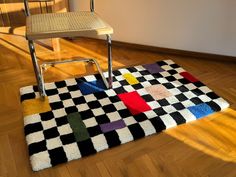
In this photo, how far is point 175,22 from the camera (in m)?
1.94

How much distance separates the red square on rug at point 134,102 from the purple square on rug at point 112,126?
0.11 m

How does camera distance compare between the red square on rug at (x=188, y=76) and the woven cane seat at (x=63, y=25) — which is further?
the red square on rug at (x=188, y=76)

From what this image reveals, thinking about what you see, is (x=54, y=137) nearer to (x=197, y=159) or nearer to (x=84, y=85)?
(x=84, y=85)

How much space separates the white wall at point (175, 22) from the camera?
A: 1.80 m

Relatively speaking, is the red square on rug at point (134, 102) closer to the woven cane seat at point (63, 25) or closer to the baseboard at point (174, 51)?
the woven cane seat at point (63, 25)

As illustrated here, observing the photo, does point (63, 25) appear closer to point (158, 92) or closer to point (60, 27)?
point (60, 27)

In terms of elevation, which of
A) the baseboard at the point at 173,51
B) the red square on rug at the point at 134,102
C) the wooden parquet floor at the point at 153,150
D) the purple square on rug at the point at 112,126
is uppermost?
the baseboard at the point at 173,51

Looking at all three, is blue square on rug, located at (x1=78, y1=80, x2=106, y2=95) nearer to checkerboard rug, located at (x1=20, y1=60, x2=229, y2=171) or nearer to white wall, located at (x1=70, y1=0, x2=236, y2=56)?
checkerboard rug, located at (x1=20, y1=60, x2=229, y2=171)

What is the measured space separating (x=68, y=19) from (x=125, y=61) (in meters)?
0.66

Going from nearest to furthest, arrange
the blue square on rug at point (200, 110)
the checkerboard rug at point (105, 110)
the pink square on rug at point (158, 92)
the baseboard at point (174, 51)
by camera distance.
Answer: the checkerboard rug at point (105, 110) → the blue square on rug at point (200, 110) → the pink square on rug at point (158, 92) → the baseboard at point (174, 51)

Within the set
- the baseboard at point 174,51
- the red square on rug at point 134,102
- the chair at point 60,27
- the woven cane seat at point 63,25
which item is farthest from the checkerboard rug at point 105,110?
the woven cane seat at point 63,25

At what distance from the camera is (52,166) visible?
1.08 m

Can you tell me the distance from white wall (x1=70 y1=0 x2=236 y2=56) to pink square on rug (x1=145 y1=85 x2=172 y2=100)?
1.92 feet

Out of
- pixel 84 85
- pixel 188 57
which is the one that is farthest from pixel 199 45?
pixel 84 85
